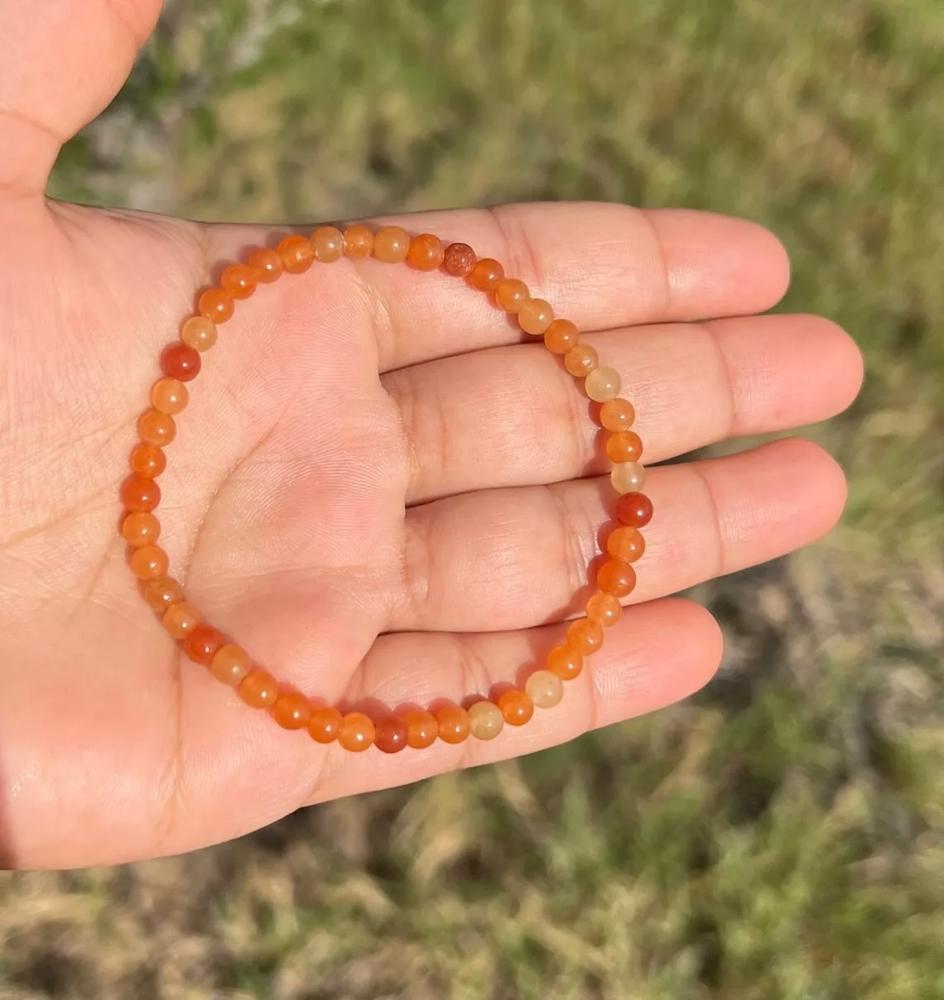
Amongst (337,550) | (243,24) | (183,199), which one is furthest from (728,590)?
(243,24)

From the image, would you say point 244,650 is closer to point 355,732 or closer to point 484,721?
point 355,732

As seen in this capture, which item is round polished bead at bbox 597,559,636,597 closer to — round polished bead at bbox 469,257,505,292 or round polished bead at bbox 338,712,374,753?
round polished bead at bbox 338,712,374,753

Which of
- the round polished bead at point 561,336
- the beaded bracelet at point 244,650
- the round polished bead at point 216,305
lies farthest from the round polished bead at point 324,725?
the round polished bead at point 561,336

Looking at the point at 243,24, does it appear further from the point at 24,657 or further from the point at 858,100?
the point at 24,657

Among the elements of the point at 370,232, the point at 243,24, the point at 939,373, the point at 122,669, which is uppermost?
the point at 243,24

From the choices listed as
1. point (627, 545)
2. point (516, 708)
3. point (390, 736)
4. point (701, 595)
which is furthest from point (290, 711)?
point (701, 595)
